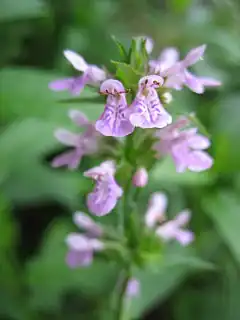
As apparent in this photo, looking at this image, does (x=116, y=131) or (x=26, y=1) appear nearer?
(x=116, y=131)

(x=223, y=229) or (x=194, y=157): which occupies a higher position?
(x=194, y=157)

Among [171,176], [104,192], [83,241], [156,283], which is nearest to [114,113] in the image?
[104,192]

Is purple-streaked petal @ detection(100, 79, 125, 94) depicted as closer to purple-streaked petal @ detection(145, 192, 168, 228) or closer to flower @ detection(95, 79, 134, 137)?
flower @ detection(95, 79, 134, 137)

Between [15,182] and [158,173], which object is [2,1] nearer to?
[15,182]

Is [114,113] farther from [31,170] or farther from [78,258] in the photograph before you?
[31,170]

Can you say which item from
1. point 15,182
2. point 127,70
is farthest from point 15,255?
point 127,70

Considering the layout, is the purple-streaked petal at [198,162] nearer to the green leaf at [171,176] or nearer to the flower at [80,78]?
the flower at [80,78]

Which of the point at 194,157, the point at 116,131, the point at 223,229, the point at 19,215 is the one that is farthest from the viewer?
the point at 19,215
